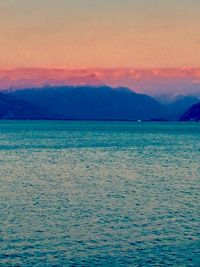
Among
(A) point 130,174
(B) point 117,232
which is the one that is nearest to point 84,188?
(A) point 130,174

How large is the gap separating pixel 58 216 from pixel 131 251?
13.5 m

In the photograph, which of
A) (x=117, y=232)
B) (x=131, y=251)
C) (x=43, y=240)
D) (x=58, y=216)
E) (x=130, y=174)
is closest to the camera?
(x=131, y=251)

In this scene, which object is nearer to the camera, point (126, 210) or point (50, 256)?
point (50, 256)

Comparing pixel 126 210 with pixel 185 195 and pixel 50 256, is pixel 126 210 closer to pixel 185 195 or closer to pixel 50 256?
pixel 185 195

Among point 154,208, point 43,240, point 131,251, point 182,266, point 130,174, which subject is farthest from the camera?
point 130,174

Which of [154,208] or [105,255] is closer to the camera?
[105,255]

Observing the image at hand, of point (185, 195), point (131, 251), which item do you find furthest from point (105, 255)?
point (185, 195)

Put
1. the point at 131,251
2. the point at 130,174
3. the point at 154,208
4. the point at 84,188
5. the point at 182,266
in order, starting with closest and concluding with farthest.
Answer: the point at 182,266
the point at 131,251
the point at 154,208
the point at 84,188
the point at 130,174

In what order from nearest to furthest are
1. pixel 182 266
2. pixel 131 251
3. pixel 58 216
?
pixel 182 266 < pixel 131 251 < pixel 58 216

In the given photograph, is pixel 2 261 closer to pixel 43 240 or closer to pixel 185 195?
pixel 43 240

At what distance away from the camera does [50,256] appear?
38000 millimetres

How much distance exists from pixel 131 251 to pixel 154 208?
17.1m

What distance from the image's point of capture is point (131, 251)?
3950 cm

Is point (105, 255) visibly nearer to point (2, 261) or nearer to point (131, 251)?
point (131, 251)
